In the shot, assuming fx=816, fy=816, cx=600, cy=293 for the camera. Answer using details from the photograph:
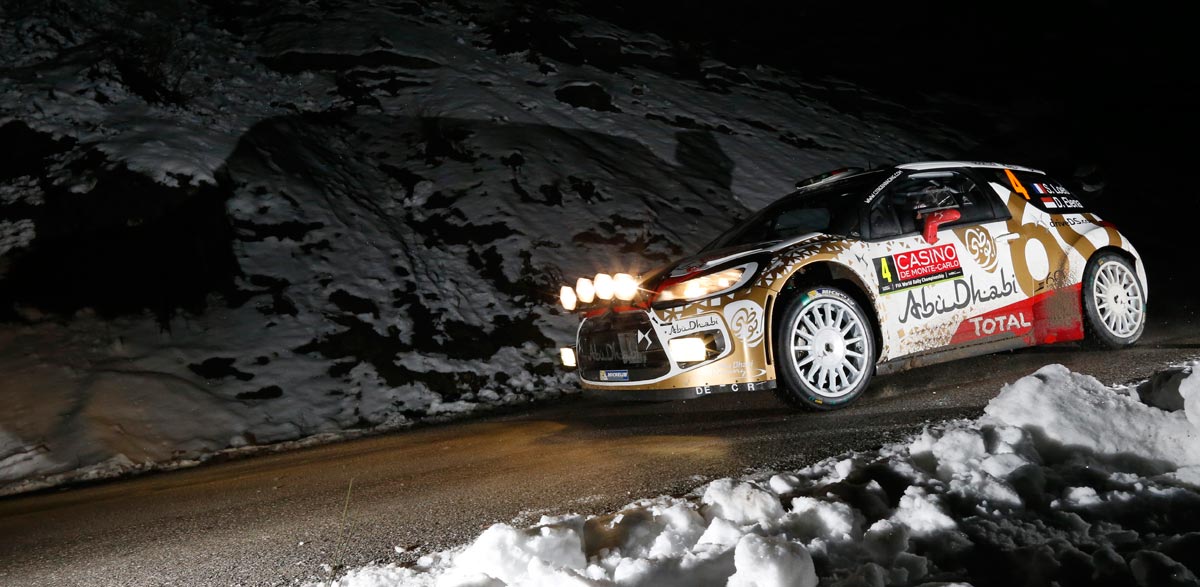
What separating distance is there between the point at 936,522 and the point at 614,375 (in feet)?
9.17

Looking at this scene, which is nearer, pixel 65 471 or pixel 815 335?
pixel 815 335

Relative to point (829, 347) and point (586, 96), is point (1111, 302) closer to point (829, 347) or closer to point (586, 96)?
point (829, 347)

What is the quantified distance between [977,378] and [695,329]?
2.11 m

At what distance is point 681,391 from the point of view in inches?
185

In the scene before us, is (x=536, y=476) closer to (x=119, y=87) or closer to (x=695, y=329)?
(x=695, y=329)

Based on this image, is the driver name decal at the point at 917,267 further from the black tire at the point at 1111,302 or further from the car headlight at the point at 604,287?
the car headlight at the point at 604,287

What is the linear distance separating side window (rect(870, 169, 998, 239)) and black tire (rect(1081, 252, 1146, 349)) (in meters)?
0.98

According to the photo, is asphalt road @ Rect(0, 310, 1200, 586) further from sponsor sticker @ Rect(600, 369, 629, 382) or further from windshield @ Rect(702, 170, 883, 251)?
windshield @ Rect(702, 170, 883, 251)

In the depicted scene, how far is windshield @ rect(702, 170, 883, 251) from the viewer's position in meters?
5.14

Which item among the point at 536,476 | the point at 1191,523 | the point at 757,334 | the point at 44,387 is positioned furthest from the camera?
the point at 44,387

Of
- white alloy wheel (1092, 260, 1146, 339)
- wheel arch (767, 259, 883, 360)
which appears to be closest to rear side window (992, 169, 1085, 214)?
white alloy wheel (1092, 260, 1146, 339)

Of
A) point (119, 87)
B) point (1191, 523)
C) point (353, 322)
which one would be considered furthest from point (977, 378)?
point (119, 87)

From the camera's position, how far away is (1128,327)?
19.6ft

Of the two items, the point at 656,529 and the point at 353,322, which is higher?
the point at 353,322
